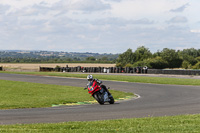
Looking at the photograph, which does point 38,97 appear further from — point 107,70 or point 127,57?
point 127,57

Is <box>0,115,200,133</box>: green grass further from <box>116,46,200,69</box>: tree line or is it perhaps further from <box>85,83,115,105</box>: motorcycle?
<box>116,46,200,69</box>: tree line

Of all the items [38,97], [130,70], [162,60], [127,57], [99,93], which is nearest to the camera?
[99,93]

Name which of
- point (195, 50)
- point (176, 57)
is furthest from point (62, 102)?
point (195, 50)

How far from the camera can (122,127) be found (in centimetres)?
1081

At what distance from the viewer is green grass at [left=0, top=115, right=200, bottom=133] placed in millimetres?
10141

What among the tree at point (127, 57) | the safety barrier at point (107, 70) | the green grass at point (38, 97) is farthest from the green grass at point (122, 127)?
the tree at point (127, 57)

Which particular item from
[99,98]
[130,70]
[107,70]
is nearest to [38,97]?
[99,98]

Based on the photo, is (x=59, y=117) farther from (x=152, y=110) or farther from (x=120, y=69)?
(x=120, y=69)

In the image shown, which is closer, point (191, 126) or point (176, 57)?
point (191, 126)

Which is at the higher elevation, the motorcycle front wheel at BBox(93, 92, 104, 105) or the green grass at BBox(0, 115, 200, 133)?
the motorcycle front wheel at BBox(93, 92, 104, 105)

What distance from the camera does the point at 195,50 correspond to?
140m

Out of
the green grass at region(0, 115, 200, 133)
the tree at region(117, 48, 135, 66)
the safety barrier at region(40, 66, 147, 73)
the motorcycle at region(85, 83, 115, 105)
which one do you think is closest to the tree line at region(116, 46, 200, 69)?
the tree at region(117, 48, 135, 66)

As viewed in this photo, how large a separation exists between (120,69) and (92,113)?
5175cm

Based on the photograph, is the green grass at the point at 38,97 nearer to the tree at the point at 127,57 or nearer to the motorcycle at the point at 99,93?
the motorcycle at the point at 99,93
